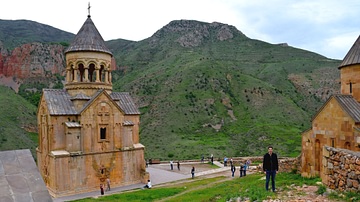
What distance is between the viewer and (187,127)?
1780 inches

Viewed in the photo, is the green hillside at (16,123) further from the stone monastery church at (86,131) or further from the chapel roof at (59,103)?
the stone monastery church at (86,131)

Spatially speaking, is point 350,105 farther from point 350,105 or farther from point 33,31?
point 33,31

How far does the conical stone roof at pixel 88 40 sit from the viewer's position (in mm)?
19500

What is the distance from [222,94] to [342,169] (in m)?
48.2

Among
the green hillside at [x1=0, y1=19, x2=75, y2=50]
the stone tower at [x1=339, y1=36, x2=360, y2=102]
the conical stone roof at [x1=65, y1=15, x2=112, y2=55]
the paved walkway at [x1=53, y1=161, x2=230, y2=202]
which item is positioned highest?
the green hillside at [x1=0, y1=19, x2=75, y2=50]

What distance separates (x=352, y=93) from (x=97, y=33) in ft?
50.6

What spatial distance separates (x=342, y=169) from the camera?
654cm

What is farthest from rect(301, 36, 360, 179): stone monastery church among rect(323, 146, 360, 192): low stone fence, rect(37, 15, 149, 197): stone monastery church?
rect(37, 15, 149, 197): stone monastery church

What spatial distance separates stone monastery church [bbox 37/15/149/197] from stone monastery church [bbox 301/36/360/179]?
10.9m

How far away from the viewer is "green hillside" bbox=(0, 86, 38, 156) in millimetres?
38250

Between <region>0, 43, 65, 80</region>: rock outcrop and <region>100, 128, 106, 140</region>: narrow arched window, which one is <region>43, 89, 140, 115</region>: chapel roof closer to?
<region>100, 128, 106, 140</region>: narrow arched window

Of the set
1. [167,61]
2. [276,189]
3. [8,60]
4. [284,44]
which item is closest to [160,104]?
[167,61]

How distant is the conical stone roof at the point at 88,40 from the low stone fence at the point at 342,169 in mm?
15975

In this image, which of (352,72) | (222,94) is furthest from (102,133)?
(222,94)
